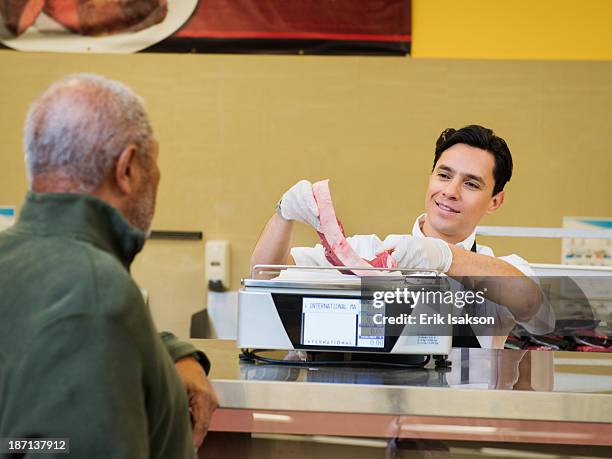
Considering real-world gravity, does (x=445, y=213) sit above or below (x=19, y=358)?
above

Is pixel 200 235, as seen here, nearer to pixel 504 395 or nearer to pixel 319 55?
pixel 319 55

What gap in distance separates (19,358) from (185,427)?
259mm

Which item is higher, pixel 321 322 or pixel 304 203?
pixel 304 203

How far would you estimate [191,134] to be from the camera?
14.3 ft

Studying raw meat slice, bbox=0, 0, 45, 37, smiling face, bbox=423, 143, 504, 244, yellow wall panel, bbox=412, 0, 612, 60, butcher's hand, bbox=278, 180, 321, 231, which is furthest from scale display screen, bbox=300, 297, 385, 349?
raw meat slice, bbox=0, 0, 45, 37

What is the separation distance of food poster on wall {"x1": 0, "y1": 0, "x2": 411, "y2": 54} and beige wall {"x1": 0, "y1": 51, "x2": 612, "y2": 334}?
0.07m

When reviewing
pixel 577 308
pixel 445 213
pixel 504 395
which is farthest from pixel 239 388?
pixel 445 213

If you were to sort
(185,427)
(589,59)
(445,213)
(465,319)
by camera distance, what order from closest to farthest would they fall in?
(185,427), (465,319), (445,213), (589,59)

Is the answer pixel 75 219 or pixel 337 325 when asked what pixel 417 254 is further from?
pixel 75 219

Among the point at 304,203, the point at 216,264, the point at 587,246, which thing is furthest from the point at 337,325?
the point at 587,246

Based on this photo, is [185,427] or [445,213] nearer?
[185,427]

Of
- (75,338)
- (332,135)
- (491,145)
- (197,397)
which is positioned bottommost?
(197,397)

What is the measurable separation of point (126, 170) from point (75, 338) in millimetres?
234

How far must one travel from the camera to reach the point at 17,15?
441cm
